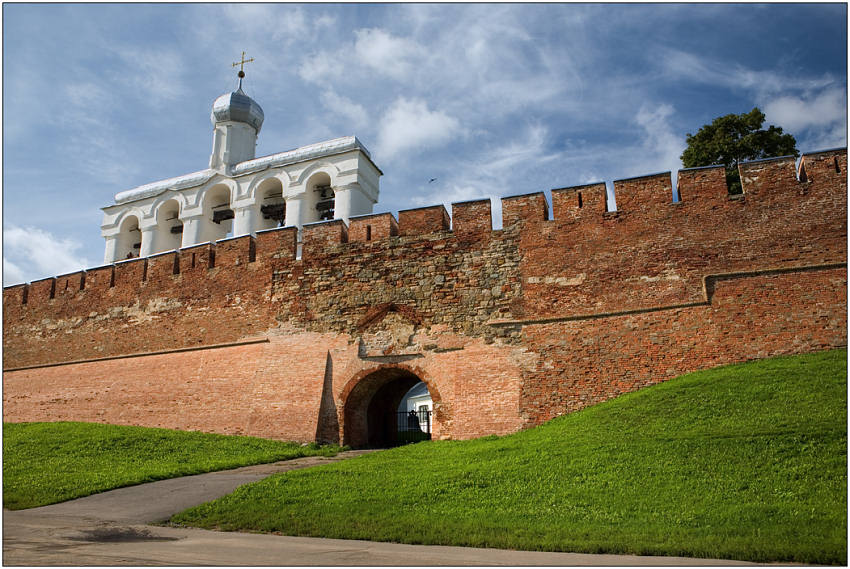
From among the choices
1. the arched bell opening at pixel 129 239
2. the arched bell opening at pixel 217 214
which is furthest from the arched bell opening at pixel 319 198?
the arched bell opening at pixel 129 239

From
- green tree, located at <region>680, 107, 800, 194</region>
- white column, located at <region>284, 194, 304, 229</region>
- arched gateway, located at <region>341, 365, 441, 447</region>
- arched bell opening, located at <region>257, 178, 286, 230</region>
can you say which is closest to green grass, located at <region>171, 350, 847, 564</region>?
arched gateway, located at <region>341, 365, 441, 447</region>

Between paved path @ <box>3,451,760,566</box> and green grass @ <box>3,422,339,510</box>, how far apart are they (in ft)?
3.62

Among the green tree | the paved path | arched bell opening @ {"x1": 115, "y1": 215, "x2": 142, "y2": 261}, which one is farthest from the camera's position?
arched bell opening @ {"x1": 115, "y1": 215, "x2": 142, "y2": 261}

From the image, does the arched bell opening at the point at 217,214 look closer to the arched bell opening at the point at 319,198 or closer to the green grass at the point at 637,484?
the arched bell opening at the point at 319,198

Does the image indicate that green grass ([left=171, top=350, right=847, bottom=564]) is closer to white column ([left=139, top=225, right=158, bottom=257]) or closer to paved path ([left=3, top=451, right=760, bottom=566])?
paved path ([left=3, top=451, right=760, bottom=566])

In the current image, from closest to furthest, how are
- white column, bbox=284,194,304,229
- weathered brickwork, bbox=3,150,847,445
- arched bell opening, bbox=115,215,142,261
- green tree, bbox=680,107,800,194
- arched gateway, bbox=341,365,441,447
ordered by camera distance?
weathered brickwork, bbox=3,150,847,445, arched gateway, bbox=341,365,441,447, green tree, bbox=680,107,800,194, white column, bbox=284,194,304,229, arched bell opening, bbox=115,215,142,261

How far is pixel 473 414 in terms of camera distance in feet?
39.1

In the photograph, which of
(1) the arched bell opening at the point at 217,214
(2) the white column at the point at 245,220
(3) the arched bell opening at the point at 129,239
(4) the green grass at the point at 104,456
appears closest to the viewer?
(4) the green grass at the point at 104,456

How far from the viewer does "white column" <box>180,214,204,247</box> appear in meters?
22.6

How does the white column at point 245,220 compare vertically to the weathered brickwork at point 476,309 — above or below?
above

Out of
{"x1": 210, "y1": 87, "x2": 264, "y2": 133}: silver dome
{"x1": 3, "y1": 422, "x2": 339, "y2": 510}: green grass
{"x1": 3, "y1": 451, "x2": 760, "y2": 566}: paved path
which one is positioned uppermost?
{"x1": 210, "y1": 87, "x2": 264, "y2": 133}: silver dome

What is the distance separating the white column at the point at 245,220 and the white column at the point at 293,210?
65.7 inches

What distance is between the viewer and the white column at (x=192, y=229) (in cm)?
2259

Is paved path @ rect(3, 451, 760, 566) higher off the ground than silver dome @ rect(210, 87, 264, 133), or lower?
lower
